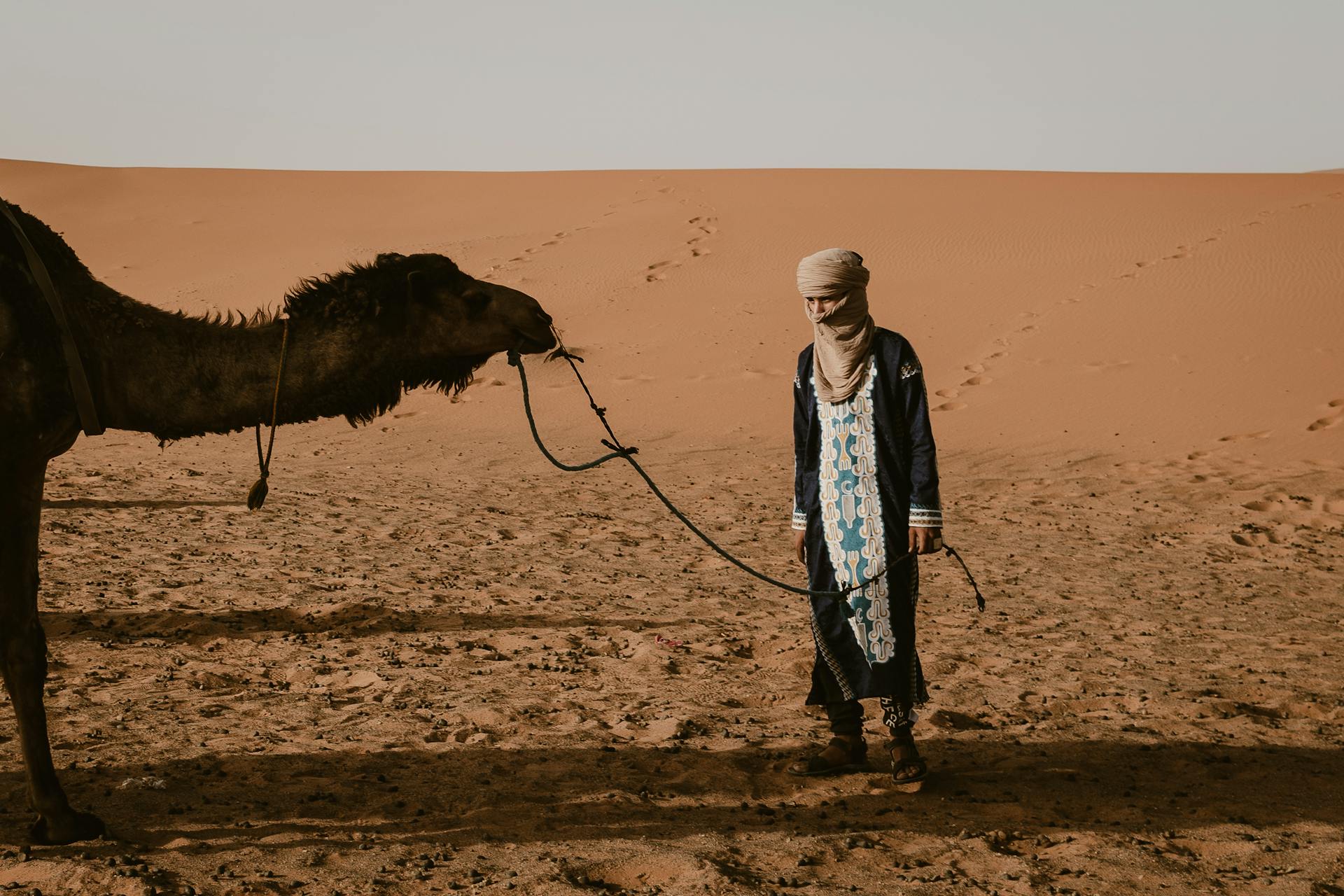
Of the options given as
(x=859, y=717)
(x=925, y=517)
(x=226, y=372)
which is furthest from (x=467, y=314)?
(x=859, y=717)

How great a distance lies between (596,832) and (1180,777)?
2305mm

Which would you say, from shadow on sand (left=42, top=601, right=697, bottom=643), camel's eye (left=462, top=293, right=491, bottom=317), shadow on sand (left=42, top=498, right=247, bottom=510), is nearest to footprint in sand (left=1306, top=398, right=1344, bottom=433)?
shadow on sand (left=42, top=601, right=697, bottom=643)

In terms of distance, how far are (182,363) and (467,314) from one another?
97 cm

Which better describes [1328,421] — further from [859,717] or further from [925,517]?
[925,517]

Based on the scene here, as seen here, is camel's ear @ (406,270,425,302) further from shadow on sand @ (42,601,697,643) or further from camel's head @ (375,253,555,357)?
shadow on sand @ (42,601,697,643)

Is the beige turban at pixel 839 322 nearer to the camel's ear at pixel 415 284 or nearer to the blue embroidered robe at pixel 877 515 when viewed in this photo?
→ the blue embroidered robe at pixel 877 515

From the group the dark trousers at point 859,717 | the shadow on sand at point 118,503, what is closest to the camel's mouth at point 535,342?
the dark trousers at point 859,717

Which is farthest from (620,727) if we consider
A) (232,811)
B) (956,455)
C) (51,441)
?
(956,455)

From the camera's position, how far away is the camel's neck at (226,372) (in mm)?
3686

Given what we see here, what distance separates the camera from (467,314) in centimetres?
365

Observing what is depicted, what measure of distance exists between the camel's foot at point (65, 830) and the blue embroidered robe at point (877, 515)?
8.58 ft

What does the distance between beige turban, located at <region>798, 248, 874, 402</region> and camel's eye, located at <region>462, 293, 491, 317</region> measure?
3.91 feet

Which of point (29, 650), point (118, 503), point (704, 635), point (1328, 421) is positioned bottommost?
point (704, 635)

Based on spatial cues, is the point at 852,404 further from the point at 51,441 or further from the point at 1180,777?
the point at 51,441
